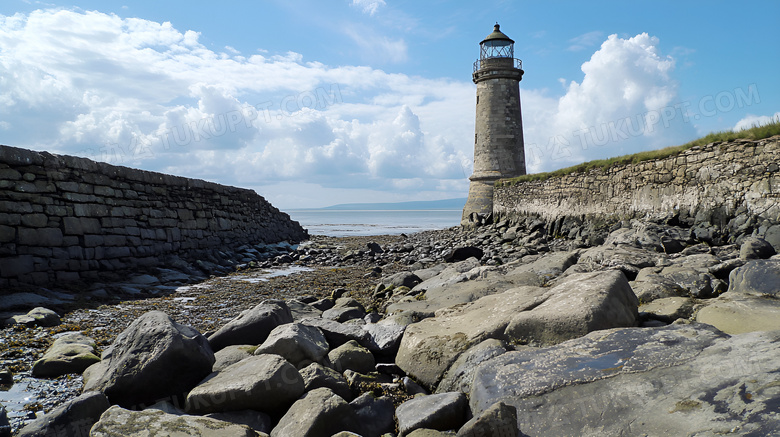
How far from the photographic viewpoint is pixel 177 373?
345 centimetres

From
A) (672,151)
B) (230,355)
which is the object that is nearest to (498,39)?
(672,151)

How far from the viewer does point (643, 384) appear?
2512 millimetres

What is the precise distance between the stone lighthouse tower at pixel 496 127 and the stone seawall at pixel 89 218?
47.4 ft

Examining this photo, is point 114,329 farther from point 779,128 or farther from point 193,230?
point 779,128

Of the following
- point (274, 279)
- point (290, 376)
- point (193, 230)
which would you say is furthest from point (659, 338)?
point (193, 230)

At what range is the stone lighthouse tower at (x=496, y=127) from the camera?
74.6 ft

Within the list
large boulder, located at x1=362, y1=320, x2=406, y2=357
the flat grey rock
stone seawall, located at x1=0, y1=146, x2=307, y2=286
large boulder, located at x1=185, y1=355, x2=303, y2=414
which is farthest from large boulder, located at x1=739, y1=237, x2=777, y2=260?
stone seawall, located at x1=0, y1=146, x2=307, y2=286

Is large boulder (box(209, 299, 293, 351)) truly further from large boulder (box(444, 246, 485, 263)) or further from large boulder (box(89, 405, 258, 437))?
large boulder (box(444, 246, 485, 263))

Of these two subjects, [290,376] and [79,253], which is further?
[79,253]

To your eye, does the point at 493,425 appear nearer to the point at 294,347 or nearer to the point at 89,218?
the point at 294,347

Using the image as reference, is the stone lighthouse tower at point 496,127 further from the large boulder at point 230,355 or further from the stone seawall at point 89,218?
the large boulder at point 230,355

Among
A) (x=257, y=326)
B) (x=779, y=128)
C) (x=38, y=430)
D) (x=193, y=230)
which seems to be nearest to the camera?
(x=38, y=430)

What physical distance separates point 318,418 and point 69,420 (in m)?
1.59

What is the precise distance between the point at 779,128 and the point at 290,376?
8.81 metres
